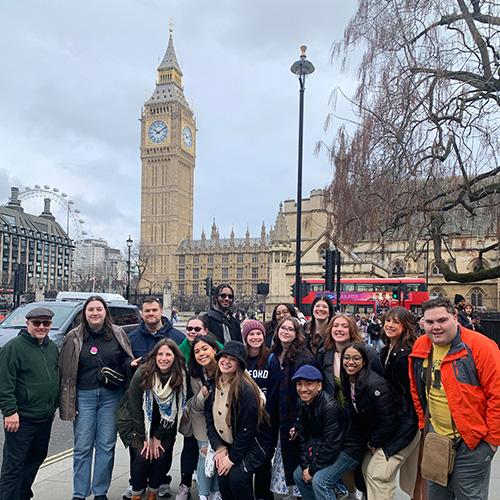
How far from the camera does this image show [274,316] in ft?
21.0

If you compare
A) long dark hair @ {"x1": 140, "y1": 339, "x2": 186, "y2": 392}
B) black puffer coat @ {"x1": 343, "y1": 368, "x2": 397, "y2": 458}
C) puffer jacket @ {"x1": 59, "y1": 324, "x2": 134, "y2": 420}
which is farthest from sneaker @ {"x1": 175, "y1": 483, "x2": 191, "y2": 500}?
black puffer coat @ {"x1": 343, "y1": 368, "x2": 397, "y2": 458}

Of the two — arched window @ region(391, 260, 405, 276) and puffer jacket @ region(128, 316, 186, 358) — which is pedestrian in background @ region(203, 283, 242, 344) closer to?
puffer jacket @ region(128, 316, 186, 358)

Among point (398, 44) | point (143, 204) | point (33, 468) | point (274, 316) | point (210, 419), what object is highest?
point (143, 204)

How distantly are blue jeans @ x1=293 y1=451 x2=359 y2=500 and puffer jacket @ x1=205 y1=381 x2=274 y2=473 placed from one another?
456 mm

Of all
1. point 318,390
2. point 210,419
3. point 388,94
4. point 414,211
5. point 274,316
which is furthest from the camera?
point 414,211

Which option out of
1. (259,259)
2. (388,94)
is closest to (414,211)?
(388,94)

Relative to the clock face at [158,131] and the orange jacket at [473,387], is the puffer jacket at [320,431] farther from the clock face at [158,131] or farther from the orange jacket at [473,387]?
the clock face at [158,131]

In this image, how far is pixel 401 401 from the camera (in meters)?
4.22

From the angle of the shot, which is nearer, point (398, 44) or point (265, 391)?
point (265, 391)

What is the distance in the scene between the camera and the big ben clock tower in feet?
357

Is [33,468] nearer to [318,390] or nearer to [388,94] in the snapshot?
[318,390]

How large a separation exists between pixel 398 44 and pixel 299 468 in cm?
758

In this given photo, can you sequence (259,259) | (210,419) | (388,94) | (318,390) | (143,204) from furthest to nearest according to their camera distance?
1. (143,204)
2. (259,259)
3. (388,94)
4. (210,419)
5. (318,390)

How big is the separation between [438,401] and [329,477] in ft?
3.67
